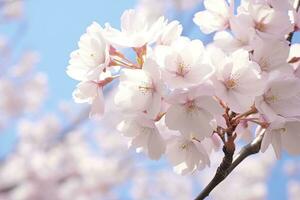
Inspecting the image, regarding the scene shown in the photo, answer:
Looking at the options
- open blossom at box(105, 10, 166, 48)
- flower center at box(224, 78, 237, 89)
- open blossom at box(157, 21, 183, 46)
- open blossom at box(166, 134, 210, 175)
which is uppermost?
open blossom at box(105, 10, 166, 48)

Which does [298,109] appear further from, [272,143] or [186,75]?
[186,75]

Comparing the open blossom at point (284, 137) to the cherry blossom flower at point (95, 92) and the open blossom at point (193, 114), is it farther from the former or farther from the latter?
the cherry blossom flower at point (95, 92)

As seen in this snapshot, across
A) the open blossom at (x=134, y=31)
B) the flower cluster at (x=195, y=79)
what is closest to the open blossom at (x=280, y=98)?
the flower cluster at (x=195, y=79)

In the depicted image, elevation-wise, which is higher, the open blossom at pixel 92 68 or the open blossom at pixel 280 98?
the open blossom at pixel 92 68

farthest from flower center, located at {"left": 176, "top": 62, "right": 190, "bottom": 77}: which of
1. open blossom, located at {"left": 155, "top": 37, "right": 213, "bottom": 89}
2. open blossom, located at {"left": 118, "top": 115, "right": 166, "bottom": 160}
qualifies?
open blossom, located at {"left": 118, "top": 115, "right": 166, "bottom": 160}

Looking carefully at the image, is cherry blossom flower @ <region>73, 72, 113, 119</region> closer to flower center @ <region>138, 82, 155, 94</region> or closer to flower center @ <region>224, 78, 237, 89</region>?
flower center @ <region>138, 82, 155, 94</region>
